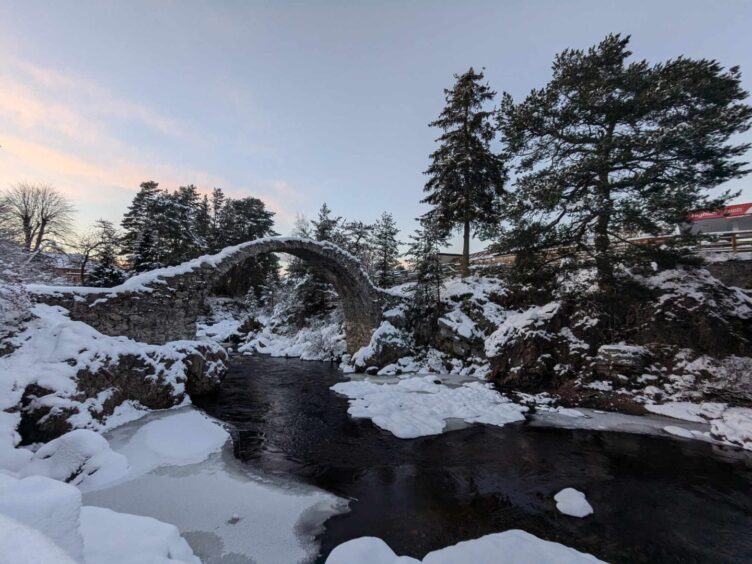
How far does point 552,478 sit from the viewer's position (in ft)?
20.7

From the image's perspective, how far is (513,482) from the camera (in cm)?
619

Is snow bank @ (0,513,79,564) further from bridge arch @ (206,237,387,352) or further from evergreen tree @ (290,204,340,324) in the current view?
evergreen tree @ (290,204,340,324)

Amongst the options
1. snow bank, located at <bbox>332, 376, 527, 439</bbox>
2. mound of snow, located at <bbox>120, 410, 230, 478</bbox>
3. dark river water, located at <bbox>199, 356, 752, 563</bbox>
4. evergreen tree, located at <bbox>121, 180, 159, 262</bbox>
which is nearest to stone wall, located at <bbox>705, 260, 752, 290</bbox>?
dark river water, located at <bbox>199, 356, 752, 563</bbox>

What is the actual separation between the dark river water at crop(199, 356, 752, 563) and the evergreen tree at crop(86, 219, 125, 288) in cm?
1939

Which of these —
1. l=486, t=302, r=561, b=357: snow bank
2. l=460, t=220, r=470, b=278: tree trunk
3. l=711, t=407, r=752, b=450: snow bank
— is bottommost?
l=711, t=407, r=752, b=450: snow bank

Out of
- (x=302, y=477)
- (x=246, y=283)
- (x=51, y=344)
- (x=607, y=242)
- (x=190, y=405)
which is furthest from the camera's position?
(x=246, y=283)

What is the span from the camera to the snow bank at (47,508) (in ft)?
4.81

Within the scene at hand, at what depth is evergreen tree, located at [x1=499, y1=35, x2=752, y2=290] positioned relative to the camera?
10383mm

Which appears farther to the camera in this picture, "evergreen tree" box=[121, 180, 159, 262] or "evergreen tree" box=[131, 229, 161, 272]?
"evergreen tree" box=[121, 180, 159, 262]

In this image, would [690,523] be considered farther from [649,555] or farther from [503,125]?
[503,125]

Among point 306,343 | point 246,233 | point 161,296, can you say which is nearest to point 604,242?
point 161,296

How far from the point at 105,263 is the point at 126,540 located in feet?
90.8

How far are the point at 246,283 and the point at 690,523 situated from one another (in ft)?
136

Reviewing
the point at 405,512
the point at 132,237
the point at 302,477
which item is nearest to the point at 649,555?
the point at 405,512
